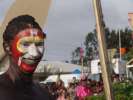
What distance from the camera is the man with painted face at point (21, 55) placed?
2.40 meters

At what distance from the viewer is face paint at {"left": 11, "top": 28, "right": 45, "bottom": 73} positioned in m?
2.40

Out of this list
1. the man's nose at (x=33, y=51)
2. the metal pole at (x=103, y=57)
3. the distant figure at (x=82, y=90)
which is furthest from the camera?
the distant figure at (x=82, y=90)

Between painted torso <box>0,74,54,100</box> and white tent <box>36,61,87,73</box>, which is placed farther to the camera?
white tent <box>36,61,87,73</box>

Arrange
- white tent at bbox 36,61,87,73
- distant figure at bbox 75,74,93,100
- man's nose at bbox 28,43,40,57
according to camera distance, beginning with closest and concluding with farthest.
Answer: man's nose at bbox 28,43,40,57
distant figure at bbox 75,74,93,100
white tent at bbox 36,61,87,73

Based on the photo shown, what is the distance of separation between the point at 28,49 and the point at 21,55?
0.15 feet

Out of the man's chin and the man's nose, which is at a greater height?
the man's nose

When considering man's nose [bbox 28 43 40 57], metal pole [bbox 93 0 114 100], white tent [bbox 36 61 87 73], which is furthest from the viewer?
white tent [bbox 36 61 87 73]

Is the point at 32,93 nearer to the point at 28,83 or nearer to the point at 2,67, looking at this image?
the point at 28,83

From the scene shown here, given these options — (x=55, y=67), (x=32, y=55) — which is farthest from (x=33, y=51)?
(x=55, y=67)

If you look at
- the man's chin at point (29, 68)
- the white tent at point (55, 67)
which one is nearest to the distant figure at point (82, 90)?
the man's chin at point (29, 68)

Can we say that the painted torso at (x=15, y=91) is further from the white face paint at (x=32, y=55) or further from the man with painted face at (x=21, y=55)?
the white face paint at (x=32, y=55)

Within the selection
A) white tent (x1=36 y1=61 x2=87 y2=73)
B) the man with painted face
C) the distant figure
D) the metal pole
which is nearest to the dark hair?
the man with painted face

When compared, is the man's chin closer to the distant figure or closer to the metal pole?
the metal pole

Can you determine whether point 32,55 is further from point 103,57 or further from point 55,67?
point 55,67
